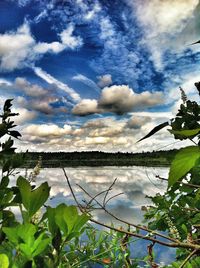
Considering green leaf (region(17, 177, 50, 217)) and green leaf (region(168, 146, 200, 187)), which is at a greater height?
→ green leaf (region(168, 146, 200, 187))

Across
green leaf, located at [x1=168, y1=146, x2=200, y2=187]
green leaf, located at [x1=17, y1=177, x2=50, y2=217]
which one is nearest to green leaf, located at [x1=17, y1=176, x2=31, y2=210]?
green leaf, located at [x1=17, y1=177, x2=50, y2=217]

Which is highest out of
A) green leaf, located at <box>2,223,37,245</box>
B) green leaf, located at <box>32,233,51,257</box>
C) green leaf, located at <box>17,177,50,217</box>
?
green leaf, located at <box>17,177,50,217</box>

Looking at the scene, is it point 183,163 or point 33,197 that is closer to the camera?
point 183,163

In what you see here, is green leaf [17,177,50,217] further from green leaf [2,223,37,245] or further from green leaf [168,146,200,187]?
green leaf [168,146,200,187]

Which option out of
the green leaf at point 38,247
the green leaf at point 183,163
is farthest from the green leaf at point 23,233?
the green leaf at point 183,163

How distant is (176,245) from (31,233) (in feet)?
0.80

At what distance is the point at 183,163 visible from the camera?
63 centimetres

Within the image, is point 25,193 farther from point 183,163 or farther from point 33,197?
point 183,163

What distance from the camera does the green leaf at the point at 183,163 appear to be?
2.05 ft

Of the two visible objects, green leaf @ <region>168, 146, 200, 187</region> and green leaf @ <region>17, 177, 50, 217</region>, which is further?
green leaf @ <region>17, 177, 50, 217</region>

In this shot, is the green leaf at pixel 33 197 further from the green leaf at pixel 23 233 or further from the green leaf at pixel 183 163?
the green leaf at pixel 183 163

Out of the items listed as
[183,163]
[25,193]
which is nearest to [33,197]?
[25,193]

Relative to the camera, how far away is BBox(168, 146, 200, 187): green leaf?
624mm

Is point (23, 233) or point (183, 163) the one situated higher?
point (183, 163)
